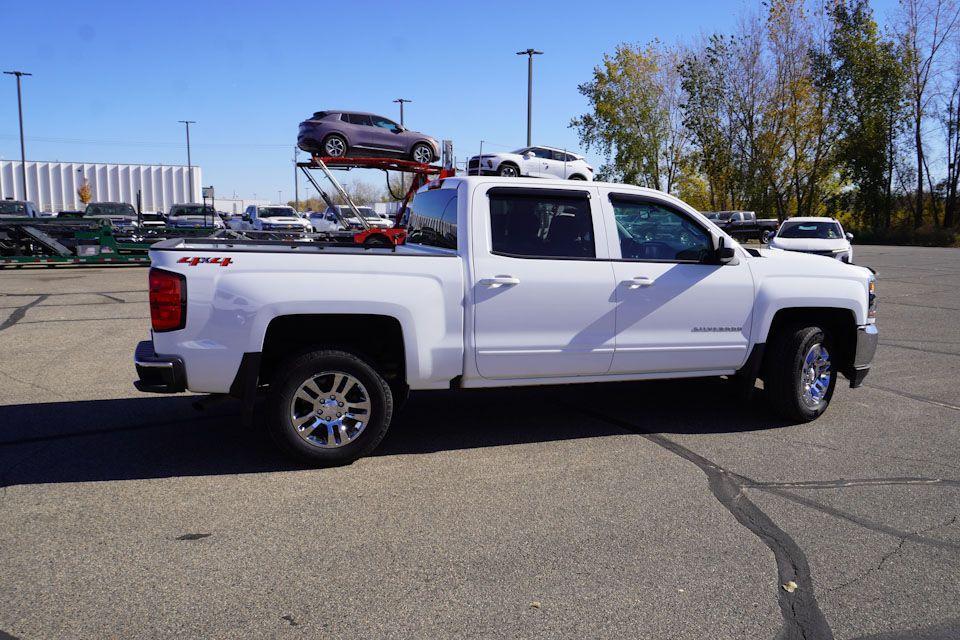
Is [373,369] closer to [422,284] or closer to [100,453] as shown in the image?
[422,284]

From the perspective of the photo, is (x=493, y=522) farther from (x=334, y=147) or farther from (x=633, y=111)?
(x=633, y=111)

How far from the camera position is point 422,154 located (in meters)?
18.5

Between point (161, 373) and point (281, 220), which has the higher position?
point (281, 220)

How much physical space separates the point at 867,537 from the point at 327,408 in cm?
328

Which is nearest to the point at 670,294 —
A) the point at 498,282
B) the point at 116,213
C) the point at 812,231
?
the point at 498,282

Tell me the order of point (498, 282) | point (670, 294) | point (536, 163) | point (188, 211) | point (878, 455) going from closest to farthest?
point (498, 282) → point (878, 455) → point (670, 294) → point (536, 163) → point (188, 211)

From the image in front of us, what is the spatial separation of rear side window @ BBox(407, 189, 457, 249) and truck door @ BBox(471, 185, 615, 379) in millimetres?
246

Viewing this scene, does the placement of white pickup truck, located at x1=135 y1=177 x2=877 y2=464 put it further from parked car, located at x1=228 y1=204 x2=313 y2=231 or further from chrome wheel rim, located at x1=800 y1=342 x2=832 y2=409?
parked car, located at x1=228 y1=204 x2=313 y2=231

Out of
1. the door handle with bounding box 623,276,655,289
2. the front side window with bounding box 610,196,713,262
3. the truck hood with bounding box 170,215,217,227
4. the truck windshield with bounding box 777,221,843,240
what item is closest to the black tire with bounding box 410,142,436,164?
→ the truck windshield with bounding box 777,221,843,240

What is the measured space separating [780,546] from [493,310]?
7.65 ft

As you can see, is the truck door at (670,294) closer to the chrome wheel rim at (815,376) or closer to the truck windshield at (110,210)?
the chrome wheel rim at (815,376)

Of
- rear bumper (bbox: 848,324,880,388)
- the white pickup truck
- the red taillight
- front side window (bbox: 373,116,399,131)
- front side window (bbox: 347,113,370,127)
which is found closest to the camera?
the red taillight

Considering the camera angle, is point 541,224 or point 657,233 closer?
point 541,224

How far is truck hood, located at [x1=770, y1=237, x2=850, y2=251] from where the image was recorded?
1931 cm
